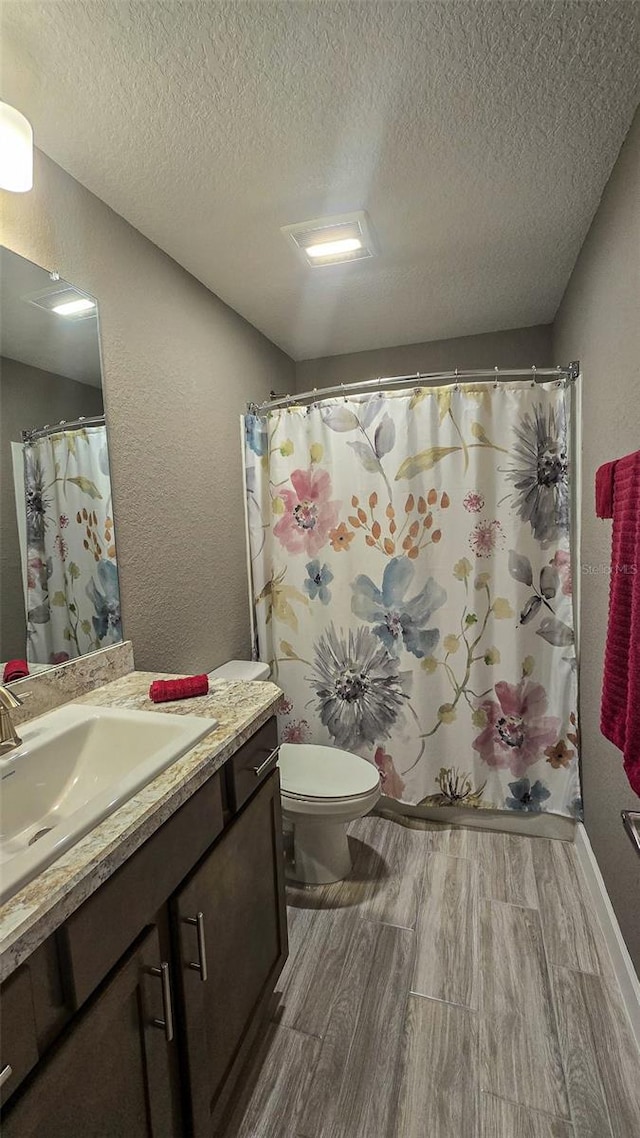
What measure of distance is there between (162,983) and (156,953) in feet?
0.18

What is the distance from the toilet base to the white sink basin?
35.9 inches

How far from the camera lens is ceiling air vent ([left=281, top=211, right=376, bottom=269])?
1565 mm

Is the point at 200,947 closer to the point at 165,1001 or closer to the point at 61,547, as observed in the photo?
the point at 165,1001

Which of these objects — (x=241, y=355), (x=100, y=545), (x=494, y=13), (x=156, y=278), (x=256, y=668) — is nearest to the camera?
(x=494, y=13)

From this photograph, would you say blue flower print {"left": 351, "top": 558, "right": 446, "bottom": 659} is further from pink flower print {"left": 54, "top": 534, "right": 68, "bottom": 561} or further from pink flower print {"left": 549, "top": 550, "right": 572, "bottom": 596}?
pink flower print {"left": 54, "top": 534, "right": 68, "bottom": 561}

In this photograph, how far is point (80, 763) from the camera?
1092 mm

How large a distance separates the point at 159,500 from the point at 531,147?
1.49m

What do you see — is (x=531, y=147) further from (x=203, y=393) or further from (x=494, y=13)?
(x=203, y=393)

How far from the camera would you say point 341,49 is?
103cm

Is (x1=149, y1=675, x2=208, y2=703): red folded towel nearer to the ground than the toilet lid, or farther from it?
farther from it

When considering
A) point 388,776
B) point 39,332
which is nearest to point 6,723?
point 39,332

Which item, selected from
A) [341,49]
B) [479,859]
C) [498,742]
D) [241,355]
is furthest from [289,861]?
[341,49]

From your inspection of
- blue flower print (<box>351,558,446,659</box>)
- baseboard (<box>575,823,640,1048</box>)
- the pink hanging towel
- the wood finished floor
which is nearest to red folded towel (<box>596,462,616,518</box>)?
the pink hanging towel

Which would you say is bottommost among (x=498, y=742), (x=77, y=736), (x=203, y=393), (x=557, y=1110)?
(x=557, y=1110)
